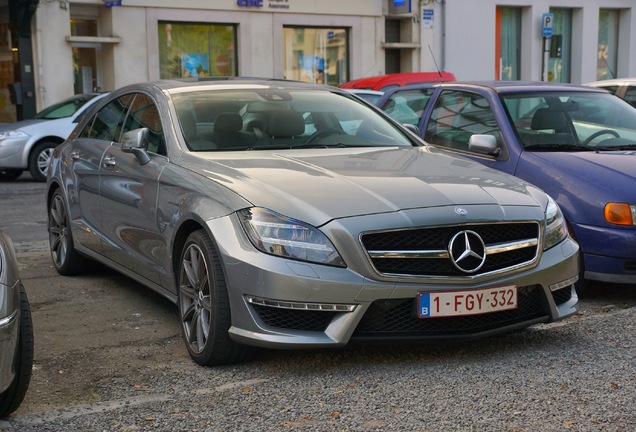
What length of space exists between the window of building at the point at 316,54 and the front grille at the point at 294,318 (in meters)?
20.7

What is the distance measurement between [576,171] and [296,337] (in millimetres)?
2811

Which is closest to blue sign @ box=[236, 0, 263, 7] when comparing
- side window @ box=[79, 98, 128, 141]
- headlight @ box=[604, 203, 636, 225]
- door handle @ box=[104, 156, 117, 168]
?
side window @ box=[79, 98, 128, 141]

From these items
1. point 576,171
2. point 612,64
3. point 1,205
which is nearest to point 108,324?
point 576,171

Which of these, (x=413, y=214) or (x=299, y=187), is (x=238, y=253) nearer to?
(x=299, y=187)

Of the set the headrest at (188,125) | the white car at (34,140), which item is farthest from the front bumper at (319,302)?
the white car at (34,140)

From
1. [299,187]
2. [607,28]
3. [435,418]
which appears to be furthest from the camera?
[607,28]

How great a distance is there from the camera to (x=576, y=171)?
6.51 metres

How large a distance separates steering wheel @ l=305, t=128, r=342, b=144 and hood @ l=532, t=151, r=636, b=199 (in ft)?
5.23

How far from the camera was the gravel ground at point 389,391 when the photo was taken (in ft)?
13.2

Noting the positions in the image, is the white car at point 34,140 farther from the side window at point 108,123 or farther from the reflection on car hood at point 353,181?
the reflection on car hood at point 353,181

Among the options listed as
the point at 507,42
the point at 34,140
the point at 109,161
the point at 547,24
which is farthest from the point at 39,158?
the point at 547,24

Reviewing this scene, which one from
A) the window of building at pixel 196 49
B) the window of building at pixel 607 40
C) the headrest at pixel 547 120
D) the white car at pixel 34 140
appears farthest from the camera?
the window of building at pixel 607 40

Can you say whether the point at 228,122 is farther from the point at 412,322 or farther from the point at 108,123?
the point at 412,322

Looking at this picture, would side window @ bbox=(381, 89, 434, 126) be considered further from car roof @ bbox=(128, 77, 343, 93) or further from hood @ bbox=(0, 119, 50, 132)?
hood @ bbox=(0, 119, 50, 132)
